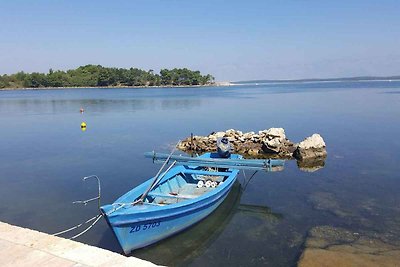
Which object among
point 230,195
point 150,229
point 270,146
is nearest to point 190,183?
point 230,195

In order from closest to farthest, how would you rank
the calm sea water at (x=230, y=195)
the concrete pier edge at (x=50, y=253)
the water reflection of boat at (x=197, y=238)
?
the concrete pier edge at (x=50, y=253) → the water reflection of boat at (x=197, y=238) → the calm sea water at (x=230, y=195)

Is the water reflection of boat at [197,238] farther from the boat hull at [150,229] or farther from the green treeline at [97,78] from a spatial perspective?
the green treeline at [97,78]

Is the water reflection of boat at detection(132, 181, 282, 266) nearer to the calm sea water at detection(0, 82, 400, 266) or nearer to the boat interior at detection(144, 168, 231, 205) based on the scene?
the calm sea water at detection(0, 82, 400, 266)

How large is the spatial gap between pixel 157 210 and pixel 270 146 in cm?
1682

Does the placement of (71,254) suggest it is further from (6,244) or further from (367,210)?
(367,210)

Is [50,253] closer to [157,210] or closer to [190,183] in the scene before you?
[157,210]

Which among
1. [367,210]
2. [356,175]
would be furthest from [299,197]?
[356,175]

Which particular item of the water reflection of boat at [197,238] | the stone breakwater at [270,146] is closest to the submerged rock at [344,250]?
the water reflection of boat at [197,238]

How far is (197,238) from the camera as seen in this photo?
1261cm

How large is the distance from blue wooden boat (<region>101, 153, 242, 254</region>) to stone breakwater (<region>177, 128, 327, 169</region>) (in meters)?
10.7

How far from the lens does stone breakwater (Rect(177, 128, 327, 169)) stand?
25.0 m

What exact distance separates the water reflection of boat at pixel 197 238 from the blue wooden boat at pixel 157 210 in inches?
12.0

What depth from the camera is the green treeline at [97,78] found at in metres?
163

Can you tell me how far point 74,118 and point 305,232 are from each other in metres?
41.4
